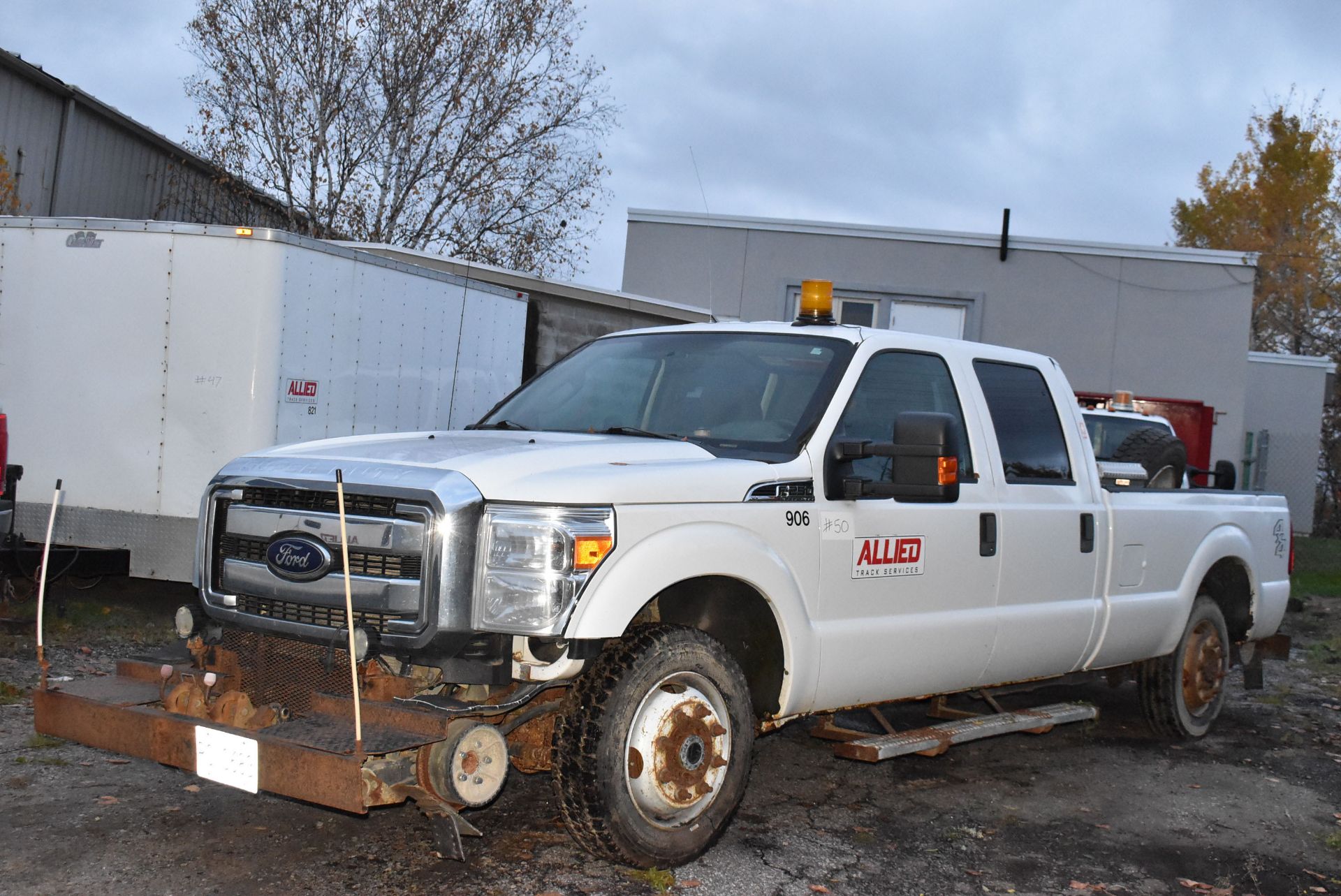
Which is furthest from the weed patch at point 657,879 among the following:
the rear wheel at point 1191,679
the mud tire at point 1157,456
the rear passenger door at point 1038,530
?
the mud tire at point 1157,456

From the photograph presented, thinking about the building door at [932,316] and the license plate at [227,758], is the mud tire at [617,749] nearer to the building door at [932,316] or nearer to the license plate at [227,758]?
the license plate at [227,758]

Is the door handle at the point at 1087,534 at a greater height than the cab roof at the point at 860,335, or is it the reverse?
the cab roof at the point at 860,335

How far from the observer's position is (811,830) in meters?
5.23

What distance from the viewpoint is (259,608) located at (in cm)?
442

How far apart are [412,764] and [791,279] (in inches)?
633

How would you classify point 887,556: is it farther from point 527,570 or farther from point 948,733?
point 527,570

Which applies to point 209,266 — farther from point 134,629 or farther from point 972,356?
point 972,356

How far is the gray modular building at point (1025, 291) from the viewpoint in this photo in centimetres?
1883

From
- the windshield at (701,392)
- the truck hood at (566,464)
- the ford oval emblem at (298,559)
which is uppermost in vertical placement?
the windshield at (701,392)

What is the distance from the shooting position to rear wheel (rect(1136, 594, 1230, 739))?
708 cm

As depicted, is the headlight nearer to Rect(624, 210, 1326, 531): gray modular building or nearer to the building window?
the building window

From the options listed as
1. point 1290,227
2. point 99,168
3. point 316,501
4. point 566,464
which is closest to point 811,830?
point 566,464

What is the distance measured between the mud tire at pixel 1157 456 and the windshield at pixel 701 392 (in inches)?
128

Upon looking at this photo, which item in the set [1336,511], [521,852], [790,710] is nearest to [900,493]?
[790,710]
